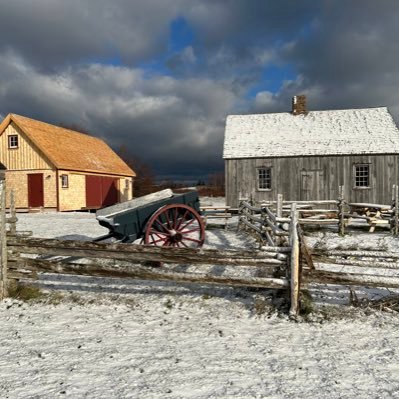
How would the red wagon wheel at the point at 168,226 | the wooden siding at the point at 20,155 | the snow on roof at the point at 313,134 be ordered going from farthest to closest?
1. the wooden siding at the point at 20,155
2. the snow on roof at the point at 313,134
3. the red wagon wheel at the point at 168,226

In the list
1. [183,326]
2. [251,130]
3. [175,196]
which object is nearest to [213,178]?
[251,130]

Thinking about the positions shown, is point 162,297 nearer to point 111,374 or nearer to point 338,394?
point 111,374

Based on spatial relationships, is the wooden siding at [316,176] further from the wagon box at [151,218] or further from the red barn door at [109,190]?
the wagon box at [151,218]

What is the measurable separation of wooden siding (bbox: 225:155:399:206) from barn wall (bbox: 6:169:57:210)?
38.0 ft

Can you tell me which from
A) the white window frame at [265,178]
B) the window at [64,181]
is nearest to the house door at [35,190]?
the window at [64,181]

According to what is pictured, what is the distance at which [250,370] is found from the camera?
3.62 m

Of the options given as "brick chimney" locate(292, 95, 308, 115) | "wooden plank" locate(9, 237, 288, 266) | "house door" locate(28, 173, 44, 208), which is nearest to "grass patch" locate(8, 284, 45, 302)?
"wooden plank" locate(9, 237, 288, 266)

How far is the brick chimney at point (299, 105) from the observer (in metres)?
23.3

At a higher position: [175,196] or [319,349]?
[175,196]

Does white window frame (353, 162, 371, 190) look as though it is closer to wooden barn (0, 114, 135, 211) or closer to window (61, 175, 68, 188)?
wooden barn (0, 114, 135, 211)

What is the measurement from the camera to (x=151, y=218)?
7.65 m

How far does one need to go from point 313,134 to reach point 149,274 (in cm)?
1873

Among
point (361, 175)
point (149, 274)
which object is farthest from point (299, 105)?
point (149, 274)

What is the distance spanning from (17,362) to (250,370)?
2.60 meters
